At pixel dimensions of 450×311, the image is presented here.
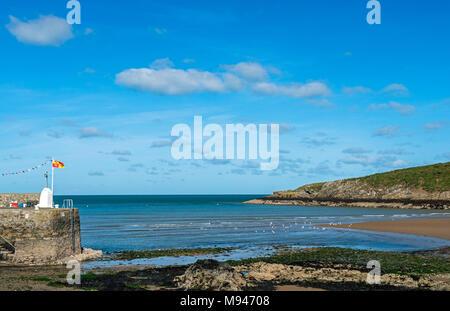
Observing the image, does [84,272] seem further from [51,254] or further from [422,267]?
[422,267]

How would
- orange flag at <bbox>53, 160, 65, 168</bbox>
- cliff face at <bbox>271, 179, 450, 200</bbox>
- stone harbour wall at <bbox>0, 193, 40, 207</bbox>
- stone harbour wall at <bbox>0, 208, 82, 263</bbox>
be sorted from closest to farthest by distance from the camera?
stone harbour wall at <bbox>0, 208, 82, 263</bbox>
orange flag at <bbox>53, 160, 65, 168</bbox>
stone harbour wall at <bbox>0, 193, 40, 207</bbox>
cliff face at <bbox>271, 179, 450, 200</bbox>

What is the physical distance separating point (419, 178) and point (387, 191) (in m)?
11.7

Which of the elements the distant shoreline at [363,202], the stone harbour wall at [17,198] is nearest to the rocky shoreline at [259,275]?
the stone harbour wall at [17,198]

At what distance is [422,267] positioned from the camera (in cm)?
2359

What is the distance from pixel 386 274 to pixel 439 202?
3857 inches

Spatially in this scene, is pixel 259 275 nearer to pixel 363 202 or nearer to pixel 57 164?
pixel 57 164

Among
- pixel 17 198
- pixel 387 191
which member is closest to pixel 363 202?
pixel 387 191

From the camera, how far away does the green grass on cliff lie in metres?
122

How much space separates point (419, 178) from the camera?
130000mm

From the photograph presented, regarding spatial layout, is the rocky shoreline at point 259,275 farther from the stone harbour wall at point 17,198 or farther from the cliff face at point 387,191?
the cliff face at point 387,191

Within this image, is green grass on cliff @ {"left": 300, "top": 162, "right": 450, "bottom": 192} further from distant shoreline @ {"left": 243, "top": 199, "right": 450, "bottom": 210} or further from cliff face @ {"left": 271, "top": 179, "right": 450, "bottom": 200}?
distant shoreline @ {"left": 243, "top": 199, "right": 450, "bottom": 210}

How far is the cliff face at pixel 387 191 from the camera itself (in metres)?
115

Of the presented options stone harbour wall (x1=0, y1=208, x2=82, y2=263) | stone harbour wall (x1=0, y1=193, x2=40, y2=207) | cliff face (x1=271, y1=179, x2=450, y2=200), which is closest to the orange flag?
stone harbour wall (x1=0, y1=208, x2=82, y2=263)
